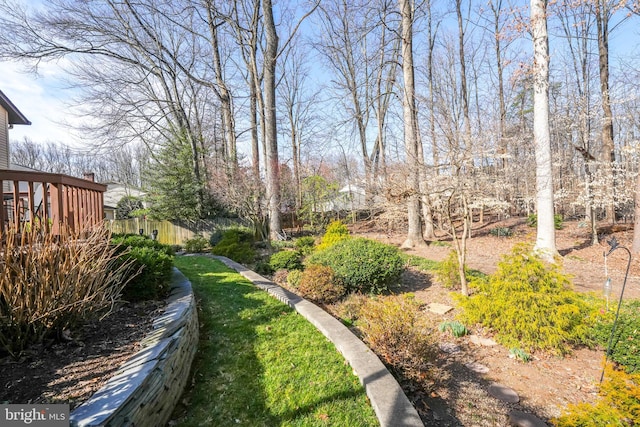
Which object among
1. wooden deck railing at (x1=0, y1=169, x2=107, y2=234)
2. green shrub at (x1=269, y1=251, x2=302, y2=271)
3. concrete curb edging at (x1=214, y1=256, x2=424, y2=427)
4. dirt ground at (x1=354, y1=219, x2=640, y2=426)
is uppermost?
wooden deck railing at (x1=0, y1=169, x2=107, y2=234)

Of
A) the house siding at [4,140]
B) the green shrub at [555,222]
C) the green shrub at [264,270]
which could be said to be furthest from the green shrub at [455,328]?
the house siding at [4,140]

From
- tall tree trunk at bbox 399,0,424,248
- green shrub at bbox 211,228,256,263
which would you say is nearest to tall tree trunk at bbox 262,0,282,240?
green shrub at bbox 211,228,256,263

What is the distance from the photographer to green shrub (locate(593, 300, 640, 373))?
9.59ft

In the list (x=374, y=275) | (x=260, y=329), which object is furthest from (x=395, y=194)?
(x=260, y=329)

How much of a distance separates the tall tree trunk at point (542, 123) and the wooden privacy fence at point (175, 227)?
12.1 metres

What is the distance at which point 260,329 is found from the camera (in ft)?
11.9

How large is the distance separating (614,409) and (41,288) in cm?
421

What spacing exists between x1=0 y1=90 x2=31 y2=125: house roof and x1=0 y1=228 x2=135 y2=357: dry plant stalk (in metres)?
13.5

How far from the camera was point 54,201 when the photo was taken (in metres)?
3.55

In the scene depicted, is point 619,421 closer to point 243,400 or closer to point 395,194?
point 243,400

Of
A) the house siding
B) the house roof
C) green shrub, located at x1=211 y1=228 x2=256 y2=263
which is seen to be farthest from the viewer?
the house siding

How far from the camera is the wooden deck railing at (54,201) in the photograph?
9.41 feet

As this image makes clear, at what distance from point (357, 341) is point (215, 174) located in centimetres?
1234

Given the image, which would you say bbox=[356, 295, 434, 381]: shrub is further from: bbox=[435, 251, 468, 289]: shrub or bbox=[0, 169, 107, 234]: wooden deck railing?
bbox=[0, 169, 107, 234]: wooden deck railing
